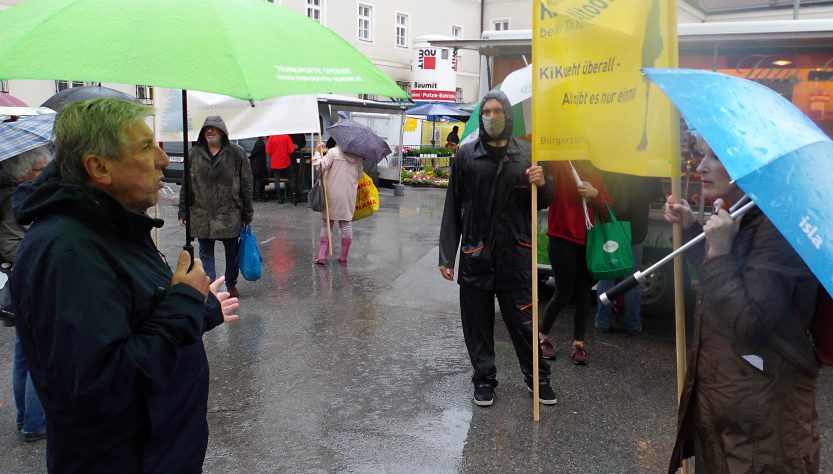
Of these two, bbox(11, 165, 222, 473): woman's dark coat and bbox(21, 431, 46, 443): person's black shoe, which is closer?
bbox(11, 165, 222, 473): woman's dark coat

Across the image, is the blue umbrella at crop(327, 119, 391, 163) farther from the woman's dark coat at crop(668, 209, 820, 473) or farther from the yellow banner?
the woman's dark coat at crop(668, 209, 820, 473)

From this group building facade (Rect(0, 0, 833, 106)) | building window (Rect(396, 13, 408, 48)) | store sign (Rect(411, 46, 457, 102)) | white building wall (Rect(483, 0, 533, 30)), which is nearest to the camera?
store sign (Rect(411, 46, 457, 102))

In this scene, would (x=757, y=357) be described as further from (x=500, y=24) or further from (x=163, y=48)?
(x=500, y=24)

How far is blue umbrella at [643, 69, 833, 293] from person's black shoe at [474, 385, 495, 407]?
2849 millimetres

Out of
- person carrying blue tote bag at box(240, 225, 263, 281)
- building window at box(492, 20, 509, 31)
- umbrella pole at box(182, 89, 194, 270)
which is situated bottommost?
person carrying blue tote bag at box(240, 225, 263, 281)

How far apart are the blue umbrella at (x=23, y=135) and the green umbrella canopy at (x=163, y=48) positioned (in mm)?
1479

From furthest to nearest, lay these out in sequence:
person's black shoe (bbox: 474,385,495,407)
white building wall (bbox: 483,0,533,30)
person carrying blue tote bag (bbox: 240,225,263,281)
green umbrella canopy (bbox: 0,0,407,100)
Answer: white building wall (bbox: 483,0,533,30)
person carrying blue tote bag (bbox: 240,225,263,281)
person's black shoe (bbox: 474,385,495,407)
green umbrella canopy (bbox: 0,0,407,100)

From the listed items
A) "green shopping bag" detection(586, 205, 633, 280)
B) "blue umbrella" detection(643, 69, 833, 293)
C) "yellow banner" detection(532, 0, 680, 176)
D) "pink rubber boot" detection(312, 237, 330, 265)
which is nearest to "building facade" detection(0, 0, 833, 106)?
"pink rubber boot" detection(312, 237, 330, 265)

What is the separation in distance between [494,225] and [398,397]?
1355mm

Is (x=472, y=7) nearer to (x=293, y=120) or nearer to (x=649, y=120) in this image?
(x=293, y=120)

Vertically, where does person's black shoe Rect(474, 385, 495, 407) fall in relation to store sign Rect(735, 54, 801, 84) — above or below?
below

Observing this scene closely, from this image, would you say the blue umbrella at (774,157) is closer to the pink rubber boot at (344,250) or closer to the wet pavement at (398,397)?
the wet pavement at (398,397)

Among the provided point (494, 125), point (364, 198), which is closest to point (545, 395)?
point (494, 125)

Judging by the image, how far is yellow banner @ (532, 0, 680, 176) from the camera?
9.64ft
